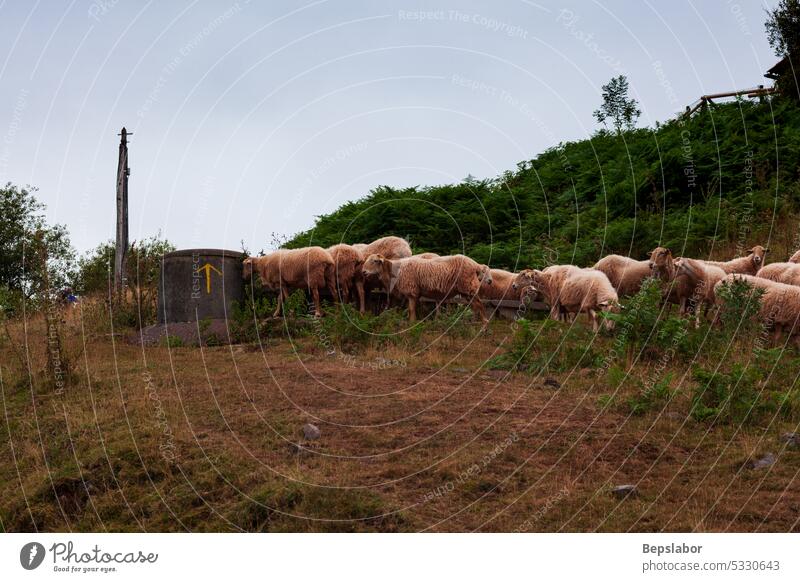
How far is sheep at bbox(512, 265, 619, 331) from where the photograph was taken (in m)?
18.0

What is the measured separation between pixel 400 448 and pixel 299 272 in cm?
1150

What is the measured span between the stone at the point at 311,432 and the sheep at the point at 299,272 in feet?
31.9

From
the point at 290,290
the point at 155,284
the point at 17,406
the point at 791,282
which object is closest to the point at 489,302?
the point at 290,290

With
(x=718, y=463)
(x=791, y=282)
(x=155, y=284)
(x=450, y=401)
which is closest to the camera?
(x=718, y=463)

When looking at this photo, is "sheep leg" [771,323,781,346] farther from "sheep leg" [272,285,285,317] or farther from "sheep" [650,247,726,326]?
"sheep leg" [272,285,285,317]

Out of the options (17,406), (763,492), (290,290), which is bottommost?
(763,492)

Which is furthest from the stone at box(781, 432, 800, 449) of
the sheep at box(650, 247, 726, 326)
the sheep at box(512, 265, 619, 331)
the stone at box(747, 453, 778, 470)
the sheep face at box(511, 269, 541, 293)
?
the sheep face at box(511, 269, 541, 293)

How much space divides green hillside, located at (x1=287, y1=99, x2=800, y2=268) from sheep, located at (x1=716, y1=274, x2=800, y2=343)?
285 inches

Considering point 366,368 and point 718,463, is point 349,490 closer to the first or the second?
point 718,463

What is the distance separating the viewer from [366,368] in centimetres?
1549

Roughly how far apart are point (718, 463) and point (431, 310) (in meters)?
12.5

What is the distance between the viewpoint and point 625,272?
20516mm

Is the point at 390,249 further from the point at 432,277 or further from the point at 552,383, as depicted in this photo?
the point at 552,383

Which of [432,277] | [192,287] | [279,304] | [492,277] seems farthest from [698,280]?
[192,287]
